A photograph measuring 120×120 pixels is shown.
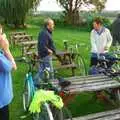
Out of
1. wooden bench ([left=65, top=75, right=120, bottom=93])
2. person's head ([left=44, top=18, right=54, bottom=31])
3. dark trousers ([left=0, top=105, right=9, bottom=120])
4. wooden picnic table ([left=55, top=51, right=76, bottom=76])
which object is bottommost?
wooden picnic table ([left=55, top=51, right=76, bottom=76])

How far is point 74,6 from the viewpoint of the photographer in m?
39.9

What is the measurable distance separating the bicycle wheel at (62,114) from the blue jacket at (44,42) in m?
3.73

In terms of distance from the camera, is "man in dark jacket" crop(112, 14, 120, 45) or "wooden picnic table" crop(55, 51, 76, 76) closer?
"wooden picnic table" crop(55, 51, 76, 76)

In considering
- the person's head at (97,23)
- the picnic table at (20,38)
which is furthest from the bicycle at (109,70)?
the picnic table at (20,38)

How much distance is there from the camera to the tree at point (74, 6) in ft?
126

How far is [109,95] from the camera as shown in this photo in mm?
7938

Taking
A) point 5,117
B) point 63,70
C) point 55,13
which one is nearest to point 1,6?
point 55,13

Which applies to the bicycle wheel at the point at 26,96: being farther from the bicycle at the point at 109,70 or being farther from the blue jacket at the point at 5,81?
the blue jacket at the point at 5,81

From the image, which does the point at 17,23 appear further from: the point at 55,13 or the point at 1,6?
the point at 55,13

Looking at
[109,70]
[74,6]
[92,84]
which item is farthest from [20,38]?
[74,6]

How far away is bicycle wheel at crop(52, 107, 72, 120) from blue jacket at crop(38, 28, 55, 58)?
3.73m

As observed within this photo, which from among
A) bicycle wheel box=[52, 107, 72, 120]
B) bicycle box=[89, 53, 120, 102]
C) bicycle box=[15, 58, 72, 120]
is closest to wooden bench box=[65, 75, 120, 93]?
bicycle box=[89, 53, 120, 102]

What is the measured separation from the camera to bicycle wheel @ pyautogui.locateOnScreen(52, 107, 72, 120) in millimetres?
5922

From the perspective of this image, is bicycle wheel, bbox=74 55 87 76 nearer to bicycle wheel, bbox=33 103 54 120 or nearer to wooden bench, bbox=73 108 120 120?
wooden bench, bbox=73 108 120 120
